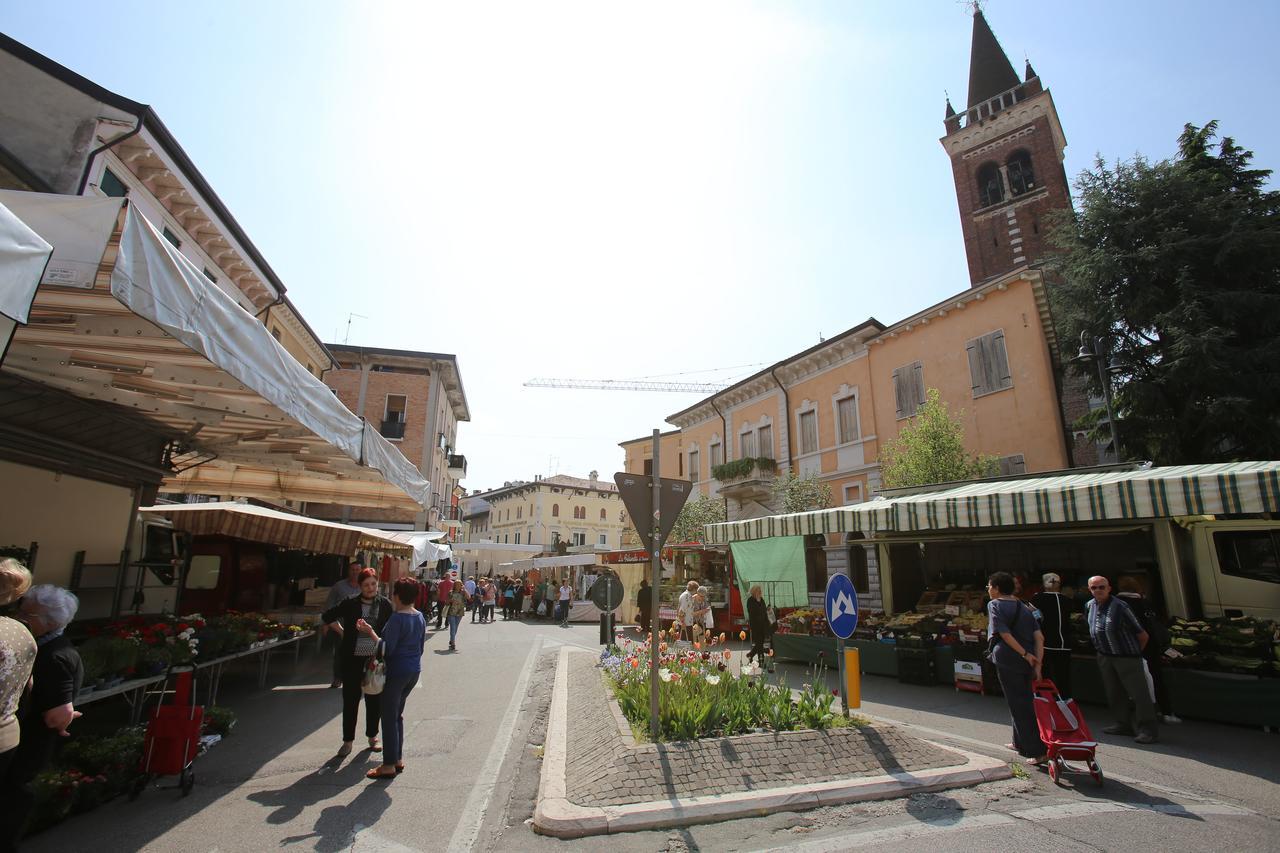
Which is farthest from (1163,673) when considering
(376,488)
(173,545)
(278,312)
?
(278,312)

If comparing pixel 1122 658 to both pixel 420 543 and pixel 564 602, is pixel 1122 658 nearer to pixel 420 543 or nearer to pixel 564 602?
pixel 420 543

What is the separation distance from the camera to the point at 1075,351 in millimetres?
17266

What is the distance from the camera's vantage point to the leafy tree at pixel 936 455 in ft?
57.9

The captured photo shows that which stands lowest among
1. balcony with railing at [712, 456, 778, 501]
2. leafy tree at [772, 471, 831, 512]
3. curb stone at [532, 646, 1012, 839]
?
curb stone at [532, 646, 1012, 839]

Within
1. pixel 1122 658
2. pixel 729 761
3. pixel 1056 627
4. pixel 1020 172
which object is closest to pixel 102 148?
pixel 729 761

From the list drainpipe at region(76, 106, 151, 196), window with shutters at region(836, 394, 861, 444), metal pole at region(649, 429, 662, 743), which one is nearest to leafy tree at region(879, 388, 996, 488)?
window with shutters at region(836, 394, 861, 444)

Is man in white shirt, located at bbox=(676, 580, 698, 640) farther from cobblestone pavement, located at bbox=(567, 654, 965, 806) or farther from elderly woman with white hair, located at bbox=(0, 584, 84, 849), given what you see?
elderly woman with white hair, located at bbox=(0, 584, 84, 849)

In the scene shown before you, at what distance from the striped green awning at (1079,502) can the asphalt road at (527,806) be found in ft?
8.51

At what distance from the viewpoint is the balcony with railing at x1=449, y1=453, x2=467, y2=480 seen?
40391 mm

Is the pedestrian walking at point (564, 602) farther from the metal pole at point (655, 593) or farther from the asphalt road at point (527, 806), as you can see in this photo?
the metal pole at point (655, 593)

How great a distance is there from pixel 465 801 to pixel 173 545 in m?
8.17

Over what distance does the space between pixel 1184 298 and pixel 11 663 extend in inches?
818

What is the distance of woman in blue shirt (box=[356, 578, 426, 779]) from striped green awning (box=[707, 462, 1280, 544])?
8.15 meters

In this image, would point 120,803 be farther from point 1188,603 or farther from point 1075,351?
point 1075,351
